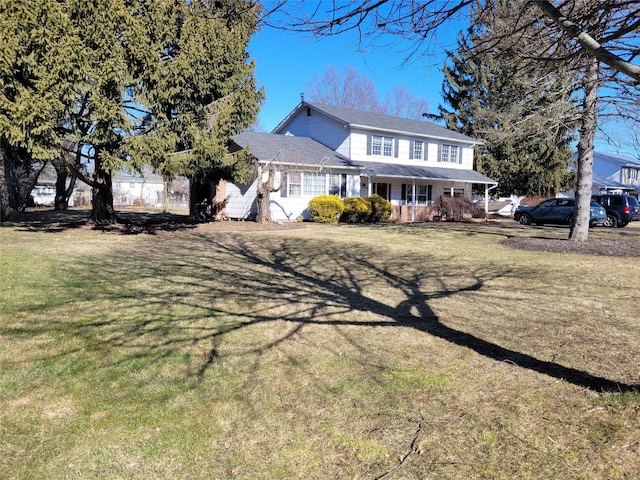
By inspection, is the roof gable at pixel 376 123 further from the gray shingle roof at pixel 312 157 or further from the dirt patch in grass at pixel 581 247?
the dirt patch in grass at pixel 581 247

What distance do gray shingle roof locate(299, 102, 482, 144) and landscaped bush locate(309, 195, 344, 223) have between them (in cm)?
541

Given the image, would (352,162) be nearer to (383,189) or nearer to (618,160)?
(383,189)

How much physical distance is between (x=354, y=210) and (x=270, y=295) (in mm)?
15960

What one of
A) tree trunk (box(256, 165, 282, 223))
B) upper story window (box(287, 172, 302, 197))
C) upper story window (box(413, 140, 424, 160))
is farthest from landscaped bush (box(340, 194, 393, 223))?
upper story window (box(413, 140, 424, 160))

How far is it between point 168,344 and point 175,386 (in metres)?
1.02

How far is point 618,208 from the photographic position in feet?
80.5

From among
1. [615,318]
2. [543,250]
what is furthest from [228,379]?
[543,250]

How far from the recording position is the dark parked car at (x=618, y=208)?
957 inches

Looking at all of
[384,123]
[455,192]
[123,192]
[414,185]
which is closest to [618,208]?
[455,192]

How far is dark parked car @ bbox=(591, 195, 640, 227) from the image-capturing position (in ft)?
79.7

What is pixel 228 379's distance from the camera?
3883 mm

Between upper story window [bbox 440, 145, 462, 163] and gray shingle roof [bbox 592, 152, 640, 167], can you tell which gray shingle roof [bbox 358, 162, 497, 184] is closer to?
upper story window [bbox 440, 145, 462, 163]

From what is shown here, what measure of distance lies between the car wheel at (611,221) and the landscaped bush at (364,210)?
474 inches

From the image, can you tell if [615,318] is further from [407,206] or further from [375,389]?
[407,206]
